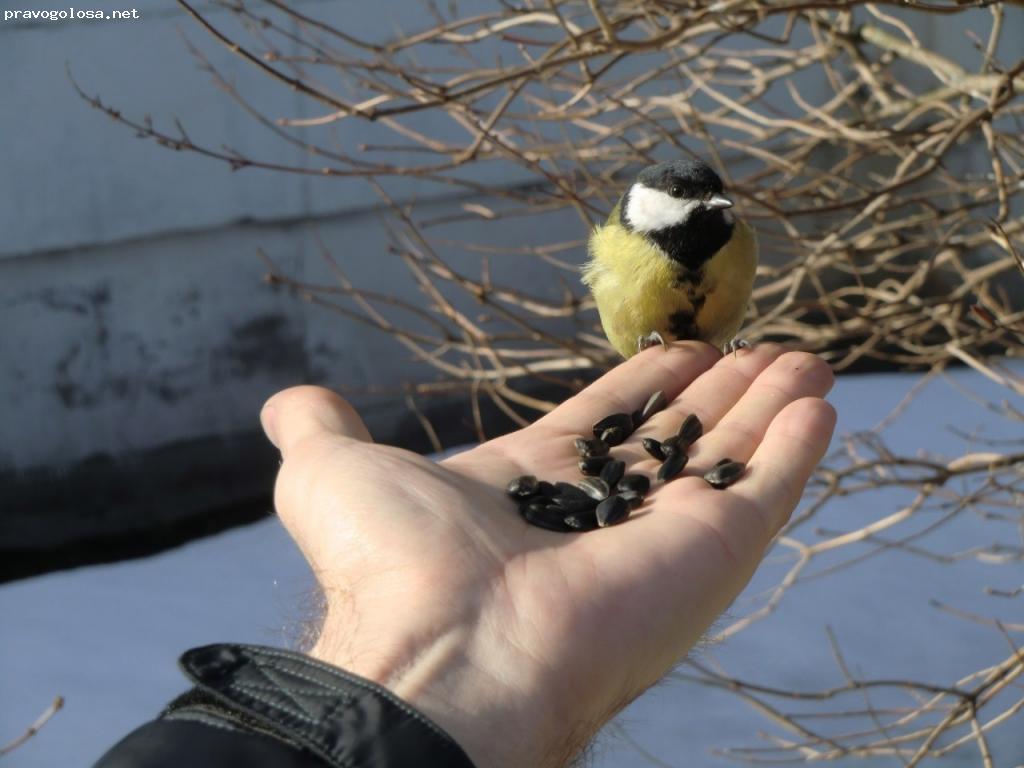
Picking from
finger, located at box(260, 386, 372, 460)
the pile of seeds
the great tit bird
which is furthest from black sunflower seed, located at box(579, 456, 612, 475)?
the great tit bird

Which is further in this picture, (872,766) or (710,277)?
(872,766)

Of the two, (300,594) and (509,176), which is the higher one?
(509,176)

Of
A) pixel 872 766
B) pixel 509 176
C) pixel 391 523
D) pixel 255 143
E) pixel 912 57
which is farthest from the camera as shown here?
pixel 509 176

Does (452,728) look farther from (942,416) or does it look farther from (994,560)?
(942,416)

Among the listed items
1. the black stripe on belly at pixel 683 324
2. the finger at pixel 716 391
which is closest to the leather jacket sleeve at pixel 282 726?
the finger at pixel 716 391

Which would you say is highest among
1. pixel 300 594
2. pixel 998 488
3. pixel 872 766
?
pixel 300 594

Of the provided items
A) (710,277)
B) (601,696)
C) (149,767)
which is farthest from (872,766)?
(149,767)

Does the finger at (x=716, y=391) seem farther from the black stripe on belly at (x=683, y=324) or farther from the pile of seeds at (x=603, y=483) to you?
the black stripe on belly at (x=683, y=324)

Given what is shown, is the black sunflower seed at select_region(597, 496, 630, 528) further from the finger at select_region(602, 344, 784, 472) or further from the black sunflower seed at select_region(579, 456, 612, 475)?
the finger at select_region(602, 344, 784, 472)
